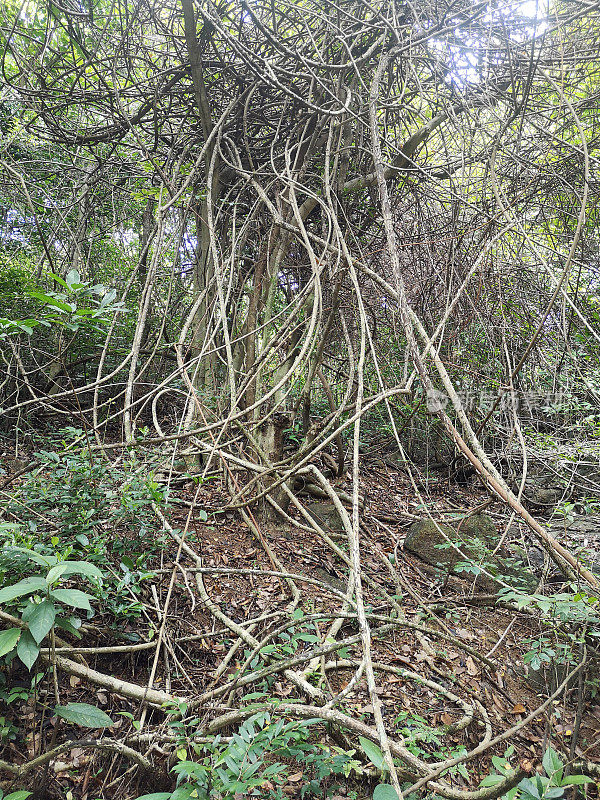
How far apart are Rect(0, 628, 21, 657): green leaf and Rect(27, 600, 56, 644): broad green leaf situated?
64 mm

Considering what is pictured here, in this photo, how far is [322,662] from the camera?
1817 millimetres

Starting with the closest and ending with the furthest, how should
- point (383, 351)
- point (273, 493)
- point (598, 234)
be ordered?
point (273, 493) → point (598, 234) → point (383, 351)

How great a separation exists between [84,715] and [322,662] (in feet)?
2.85

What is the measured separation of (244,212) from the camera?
365 centimetres

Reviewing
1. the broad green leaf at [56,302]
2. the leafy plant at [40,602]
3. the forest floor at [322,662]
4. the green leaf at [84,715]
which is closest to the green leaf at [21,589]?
the leafy plant at [40,602]

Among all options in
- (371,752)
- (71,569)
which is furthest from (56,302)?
(371,752)

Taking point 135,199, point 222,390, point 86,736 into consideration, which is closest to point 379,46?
point 222,390

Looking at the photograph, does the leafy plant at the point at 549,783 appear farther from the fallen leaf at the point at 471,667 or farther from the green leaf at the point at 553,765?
the fallen leaf at the point at 471,667

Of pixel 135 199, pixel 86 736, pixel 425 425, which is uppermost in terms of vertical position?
pixel 135 199

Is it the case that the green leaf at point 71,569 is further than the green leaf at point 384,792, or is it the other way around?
the green leaf at point 71,569

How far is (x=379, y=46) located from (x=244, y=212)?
145 centimetres

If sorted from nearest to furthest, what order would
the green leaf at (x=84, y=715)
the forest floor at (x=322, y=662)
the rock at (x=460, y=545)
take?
1. the green leaf at (x=84, y=715)
2. the forest floor at (x=322, y=662)
3. the rock at (x=460, y=545)

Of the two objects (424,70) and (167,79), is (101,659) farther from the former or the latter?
(424,70)

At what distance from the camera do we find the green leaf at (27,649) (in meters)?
1.23
